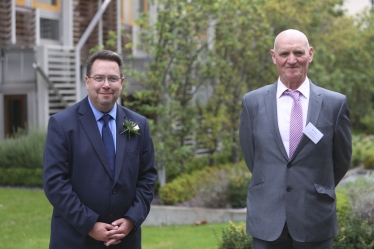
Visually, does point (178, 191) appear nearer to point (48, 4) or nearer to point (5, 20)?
point (5, 20)

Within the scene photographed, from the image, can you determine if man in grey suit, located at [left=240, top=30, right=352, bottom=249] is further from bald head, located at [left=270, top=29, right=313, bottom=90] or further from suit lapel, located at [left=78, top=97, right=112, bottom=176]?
suit lapel, located at [left=78, top=97, right=112, bottom=176]

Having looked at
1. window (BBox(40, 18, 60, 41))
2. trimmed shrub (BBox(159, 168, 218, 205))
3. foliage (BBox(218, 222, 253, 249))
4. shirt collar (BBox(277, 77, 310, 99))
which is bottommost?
trimmed shrub (BBox(159, 168, 218, 205))

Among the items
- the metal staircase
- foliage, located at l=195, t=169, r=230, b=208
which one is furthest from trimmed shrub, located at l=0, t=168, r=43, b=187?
foliage, located at l=195, t=169, r=230, b=208

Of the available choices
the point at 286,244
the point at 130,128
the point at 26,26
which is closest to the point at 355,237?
the point at 286,244

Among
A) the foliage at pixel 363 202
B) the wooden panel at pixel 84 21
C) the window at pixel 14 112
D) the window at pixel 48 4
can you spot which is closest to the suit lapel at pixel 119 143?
the foliage at pixel 363 202

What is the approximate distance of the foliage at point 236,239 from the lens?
273 inches

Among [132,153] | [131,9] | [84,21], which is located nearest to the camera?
[132,153]

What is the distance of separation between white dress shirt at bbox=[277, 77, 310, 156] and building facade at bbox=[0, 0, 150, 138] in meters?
13.0

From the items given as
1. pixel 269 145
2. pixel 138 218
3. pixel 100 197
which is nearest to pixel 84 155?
pixel 100 197

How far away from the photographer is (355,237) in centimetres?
698

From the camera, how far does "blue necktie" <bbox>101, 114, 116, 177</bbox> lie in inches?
187

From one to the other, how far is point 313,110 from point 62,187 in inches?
75.2

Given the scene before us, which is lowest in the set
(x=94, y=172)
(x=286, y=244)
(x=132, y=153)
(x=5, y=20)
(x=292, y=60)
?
(x=286, y=244)

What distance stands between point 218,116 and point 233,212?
5.70m
